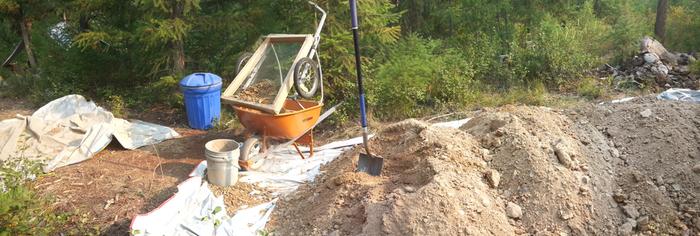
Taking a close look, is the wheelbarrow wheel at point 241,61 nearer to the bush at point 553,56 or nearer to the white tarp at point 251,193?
the white tarp at point 251,193

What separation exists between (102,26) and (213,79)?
2127 mm

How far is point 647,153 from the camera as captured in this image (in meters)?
4.52

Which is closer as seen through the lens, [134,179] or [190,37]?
[134,179]

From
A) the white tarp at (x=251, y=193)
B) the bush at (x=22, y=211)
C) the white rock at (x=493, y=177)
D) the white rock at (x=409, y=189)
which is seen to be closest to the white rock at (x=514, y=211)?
the white rock at (x=493, y=177)


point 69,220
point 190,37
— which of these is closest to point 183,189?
point 69,220

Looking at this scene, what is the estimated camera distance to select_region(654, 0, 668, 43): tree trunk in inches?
352

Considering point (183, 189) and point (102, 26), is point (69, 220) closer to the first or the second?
point (183, 189)

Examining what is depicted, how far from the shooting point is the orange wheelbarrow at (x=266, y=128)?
492 centimetres

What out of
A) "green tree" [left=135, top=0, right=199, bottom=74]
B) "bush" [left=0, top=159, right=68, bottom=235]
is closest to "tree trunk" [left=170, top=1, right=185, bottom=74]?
"green tree" [left=135, top=0, right=199, bottom=74]

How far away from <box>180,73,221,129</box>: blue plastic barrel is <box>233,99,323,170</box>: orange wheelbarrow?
53.2 inches

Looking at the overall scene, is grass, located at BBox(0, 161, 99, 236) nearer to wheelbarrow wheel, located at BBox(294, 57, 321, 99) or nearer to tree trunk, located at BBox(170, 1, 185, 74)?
wheelbarrow wheel, located at BBox(294, 57, 321, 99)

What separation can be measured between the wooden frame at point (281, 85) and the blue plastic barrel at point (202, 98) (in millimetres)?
1068

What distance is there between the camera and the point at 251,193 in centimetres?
465

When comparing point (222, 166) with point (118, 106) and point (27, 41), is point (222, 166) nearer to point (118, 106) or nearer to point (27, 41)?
point (118, 106)
